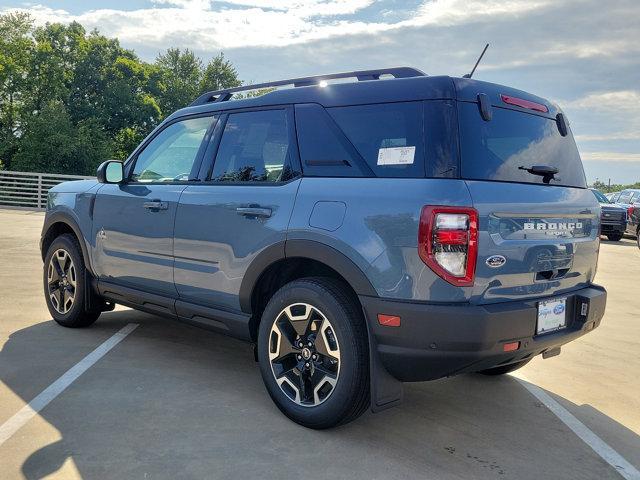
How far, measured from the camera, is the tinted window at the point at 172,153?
4.39m

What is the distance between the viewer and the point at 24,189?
74.5ft

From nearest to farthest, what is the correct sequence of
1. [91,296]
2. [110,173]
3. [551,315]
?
[551,315]
[110,173]
[91,296]

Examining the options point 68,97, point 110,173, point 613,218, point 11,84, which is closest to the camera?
point 110,173

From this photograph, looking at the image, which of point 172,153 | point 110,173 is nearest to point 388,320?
point 172,153

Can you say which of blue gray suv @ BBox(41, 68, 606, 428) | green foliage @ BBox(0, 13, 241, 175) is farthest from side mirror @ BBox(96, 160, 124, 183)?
green foliage @ BBox(0, 13, 241, 175)

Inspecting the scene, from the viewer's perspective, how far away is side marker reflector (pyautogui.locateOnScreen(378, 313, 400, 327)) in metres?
2.99

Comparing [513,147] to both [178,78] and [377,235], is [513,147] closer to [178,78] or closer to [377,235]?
[377,235]

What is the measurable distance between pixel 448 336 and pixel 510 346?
371 mm

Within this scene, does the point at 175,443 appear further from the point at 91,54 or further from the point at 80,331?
the point at 91,54

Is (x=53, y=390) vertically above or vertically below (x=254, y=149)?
below

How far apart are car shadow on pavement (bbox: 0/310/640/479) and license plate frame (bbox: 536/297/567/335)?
65 centimetres

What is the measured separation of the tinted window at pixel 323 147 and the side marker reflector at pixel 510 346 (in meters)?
1.09

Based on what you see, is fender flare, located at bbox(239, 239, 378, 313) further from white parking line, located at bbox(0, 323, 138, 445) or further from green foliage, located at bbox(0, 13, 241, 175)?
green foliage, located at bbox(0, 13, 241, 175)

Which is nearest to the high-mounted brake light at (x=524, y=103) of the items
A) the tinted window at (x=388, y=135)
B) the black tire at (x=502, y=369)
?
the tinted window at (x=388, y=135)
